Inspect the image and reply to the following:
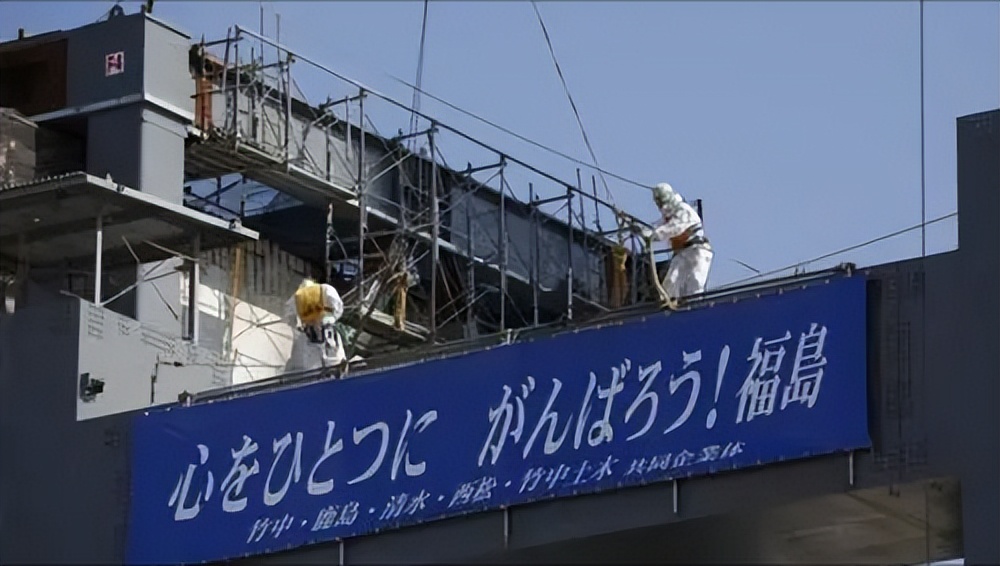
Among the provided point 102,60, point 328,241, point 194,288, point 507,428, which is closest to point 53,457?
point 194,288

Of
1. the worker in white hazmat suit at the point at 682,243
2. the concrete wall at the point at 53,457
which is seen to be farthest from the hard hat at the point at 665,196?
the concrete wall at the point at 53,457

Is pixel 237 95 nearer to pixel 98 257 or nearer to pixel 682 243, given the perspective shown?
pixel 98 257

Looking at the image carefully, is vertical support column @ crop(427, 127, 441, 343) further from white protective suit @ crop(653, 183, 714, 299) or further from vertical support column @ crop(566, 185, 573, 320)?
white protective suit @ crop(653, 183, 714, 299)

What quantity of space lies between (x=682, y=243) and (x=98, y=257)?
8.91m

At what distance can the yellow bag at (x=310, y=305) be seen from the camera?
26.7 m

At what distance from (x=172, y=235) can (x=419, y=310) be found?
17.8 ft

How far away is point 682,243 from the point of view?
24.1m

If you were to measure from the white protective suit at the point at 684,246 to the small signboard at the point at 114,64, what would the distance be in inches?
379

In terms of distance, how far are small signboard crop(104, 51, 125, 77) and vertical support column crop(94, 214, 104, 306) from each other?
1902mm

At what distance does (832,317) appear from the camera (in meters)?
22.1

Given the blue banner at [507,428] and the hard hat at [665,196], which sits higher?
the hard hat at [665,196]

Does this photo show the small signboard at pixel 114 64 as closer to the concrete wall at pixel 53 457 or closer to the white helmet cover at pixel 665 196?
the concrete wall at pixel 53 457

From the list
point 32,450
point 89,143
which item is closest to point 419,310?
point 89,143

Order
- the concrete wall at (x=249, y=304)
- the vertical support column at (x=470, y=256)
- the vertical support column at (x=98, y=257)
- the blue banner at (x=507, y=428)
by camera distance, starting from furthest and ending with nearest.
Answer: the vertical support column at (x=470, y=256), the concrete wall at (x=249, y=304), the vertical support column at (x=98, y=257), the blue banner at (x=507, y=428)
